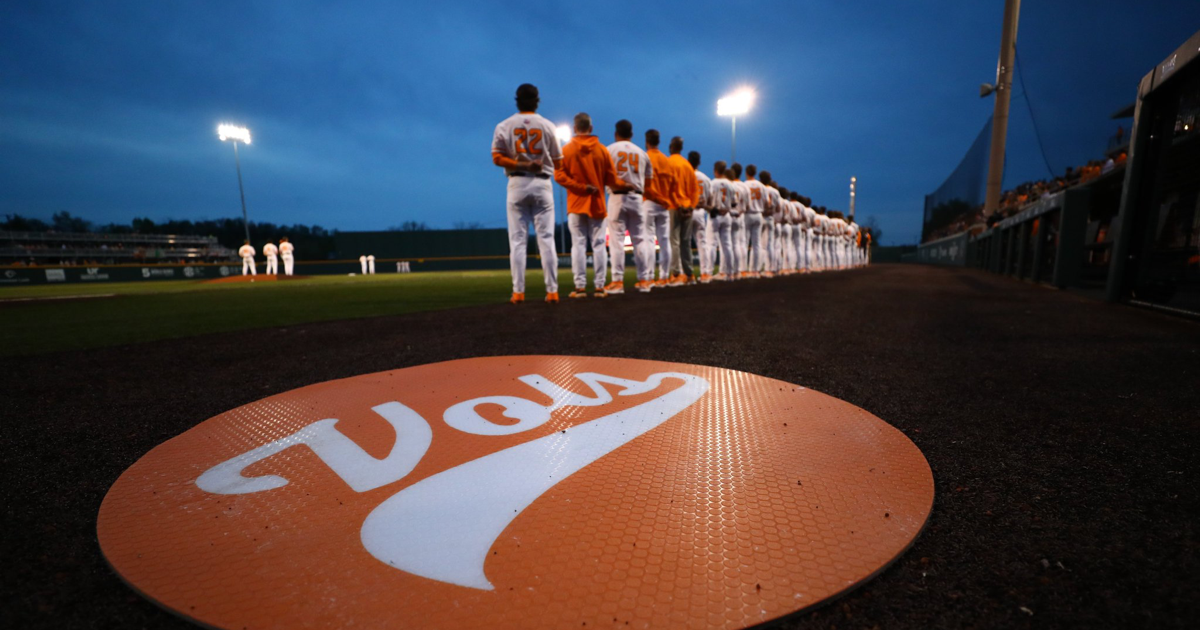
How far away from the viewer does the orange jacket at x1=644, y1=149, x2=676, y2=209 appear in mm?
7592

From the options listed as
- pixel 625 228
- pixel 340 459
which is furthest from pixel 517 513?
pixel 625 228

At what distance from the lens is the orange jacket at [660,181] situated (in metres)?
7.59

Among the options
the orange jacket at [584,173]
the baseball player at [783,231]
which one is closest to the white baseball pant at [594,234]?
the orange jacket at [584,173]

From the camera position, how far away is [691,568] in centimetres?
91

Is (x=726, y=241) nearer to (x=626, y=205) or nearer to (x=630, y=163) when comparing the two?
(x=626, y=205)

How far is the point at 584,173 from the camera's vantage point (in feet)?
19.5

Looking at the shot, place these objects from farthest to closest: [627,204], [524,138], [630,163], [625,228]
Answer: [625,228] < [627,204] < [630,163] < [524,138]

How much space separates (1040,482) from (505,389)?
71.0 inches

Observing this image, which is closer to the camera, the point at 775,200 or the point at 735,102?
the point at 775,200

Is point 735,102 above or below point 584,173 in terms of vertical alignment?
above

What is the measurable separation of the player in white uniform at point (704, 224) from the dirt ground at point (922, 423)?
17.6 ft

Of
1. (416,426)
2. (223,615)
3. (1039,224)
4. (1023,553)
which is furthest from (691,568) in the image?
(1039,224)

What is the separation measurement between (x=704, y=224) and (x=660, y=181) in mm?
2947

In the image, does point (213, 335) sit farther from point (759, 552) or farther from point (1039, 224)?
point (1039, 224)
